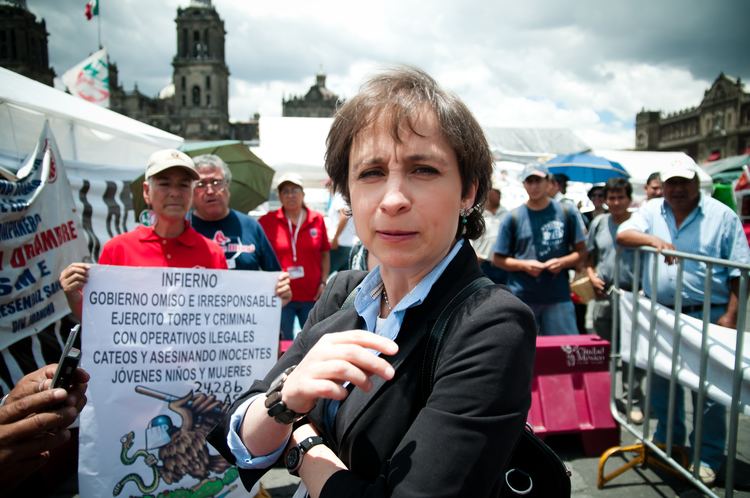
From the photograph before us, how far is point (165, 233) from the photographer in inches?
116

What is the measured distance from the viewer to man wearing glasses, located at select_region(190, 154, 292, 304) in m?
3.59

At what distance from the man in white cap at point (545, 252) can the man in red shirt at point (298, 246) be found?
1984mm

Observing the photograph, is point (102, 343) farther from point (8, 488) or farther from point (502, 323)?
point (502, 323)

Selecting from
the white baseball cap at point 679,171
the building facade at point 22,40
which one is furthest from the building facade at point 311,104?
the white baseball cap at point 679,171

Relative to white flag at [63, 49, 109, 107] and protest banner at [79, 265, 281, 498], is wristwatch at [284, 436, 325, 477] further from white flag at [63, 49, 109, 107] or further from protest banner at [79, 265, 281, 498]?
white flag at [63, 49, 109, 107]

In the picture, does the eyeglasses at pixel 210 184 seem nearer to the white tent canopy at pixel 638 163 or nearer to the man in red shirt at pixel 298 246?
the man in red shirt at pixel 298 246

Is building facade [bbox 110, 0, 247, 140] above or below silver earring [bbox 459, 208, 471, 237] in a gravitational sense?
above

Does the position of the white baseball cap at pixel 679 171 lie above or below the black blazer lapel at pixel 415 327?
above

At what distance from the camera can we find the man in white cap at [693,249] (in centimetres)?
306

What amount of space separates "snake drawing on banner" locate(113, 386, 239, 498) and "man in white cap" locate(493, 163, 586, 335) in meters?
2.97

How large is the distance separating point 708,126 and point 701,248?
65.3 metres

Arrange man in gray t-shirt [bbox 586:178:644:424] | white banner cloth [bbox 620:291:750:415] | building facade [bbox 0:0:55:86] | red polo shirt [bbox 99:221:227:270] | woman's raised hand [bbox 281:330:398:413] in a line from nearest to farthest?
woman's raised hand [bbox 281:330:398:413] → white banner cloth [bbox 620:291:750:415] → red polo shirt [bbox 99:221:227:270] → man in gray t-shirt [bbox 586:178:644:424] → building facade [bbox 0:0:55:86]

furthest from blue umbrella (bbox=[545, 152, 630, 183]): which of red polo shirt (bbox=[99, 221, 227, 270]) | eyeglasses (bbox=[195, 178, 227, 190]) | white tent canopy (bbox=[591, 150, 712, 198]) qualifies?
red polo shirt (bbox=[99, 221, 227, 270])

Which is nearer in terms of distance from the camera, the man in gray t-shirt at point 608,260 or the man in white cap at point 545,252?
the man in white cap at point 545,252
